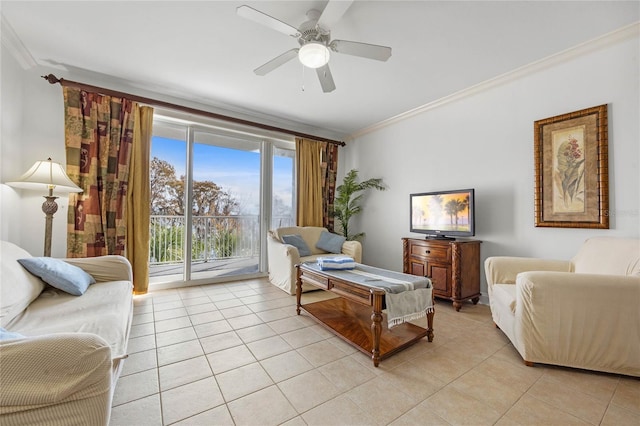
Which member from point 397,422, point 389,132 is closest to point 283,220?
point 389,132

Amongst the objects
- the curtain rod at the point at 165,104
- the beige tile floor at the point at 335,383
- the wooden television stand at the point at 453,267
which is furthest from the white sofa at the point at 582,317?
the curtain rod at the point at 165,104

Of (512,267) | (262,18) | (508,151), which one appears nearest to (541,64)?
(508,151)

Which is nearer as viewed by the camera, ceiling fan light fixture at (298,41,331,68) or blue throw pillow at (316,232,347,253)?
ceiling fan light fixture at (298,41,331,68)

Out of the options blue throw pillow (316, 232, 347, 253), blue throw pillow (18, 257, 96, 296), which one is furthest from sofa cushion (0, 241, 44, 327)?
blue throw pillow (316, 232, 347, 253)

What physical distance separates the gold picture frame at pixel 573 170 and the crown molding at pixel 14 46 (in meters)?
4.96

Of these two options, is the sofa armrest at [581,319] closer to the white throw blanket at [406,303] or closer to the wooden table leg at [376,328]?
the white throw blanket at [406,303]

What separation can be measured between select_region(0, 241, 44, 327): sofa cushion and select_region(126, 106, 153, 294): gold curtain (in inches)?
50.8

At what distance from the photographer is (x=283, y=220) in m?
4.71

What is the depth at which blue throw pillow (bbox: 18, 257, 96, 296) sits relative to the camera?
1.77 metres

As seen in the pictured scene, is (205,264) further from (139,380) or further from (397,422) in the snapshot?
(397,422)

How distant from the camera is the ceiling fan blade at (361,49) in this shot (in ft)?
6.39

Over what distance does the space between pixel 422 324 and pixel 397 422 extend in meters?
1.38

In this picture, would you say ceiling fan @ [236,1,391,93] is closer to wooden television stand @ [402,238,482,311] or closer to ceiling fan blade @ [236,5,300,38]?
ceiling fan blade @ [236,5,300,38]

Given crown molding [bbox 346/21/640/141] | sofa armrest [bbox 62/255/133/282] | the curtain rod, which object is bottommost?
sofa armrest [bbox 62/255/133/282]
